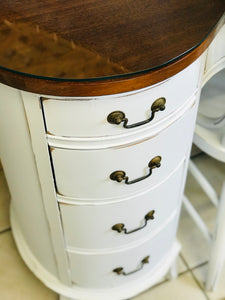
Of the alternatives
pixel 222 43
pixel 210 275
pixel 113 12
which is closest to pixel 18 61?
pixel 113 12

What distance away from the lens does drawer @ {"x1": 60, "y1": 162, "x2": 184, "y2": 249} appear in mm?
772

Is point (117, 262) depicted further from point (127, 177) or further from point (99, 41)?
point (99, 41)

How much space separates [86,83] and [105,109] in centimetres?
6

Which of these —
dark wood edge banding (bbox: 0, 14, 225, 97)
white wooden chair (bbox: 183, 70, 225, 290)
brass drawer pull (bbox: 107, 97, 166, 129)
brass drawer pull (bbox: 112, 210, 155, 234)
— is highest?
dark wood edge banding (bbox: 0, 14, 225, 97)

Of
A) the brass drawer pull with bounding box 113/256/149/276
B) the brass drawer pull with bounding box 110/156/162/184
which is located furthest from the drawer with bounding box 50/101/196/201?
the brass drawer pull with bounding box 113/256/149/276

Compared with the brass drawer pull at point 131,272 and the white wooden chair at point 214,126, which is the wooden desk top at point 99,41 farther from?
the brass drawer pull at point 131,272

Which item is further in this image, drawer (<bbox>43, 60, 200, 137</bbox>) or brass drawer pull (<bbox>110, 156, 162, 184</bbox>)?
brass drawer pull (<bbox>110, 156, 162, 184</bbox>)

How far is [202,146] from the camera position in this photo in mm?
934

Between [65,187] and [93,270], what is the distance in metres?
0.30

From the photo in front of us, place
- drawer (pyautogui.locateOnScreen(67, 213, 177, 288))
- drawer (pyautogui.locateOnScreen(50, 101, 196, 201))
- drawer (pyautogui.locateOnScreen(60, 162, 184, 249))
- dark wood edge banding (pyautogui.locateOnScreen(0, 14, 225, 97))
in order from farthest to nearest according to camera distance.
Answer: drawer (pyautogui.locateOnScreen(67, 213, 177, 288)) < drawer (pyautogui.locateOnScreen(60, 162, 184, 249)) < drawer (pyautogui.locateOnScreen(50, 101, 196, 201)) < dark wood edge banding (pyautogui.locateOnScreen(0, 14, 225, 97))

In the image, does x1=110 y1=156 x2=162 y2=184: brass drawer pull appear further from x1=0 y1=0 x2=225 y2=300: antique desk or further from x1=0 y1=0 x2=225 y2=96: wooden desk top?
x1=0 y1=0 x2=225 y2=96: wooden desk top

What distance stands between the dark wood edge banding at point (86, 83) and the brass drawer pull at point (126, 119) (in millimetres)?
48

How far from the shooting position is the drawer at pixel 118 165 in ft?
2.18

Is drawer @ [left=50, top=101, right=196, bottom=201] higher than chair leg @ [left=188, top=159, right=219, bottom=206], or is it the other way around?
drawer @ [left=50, top=101, right=196, bottom=201]
